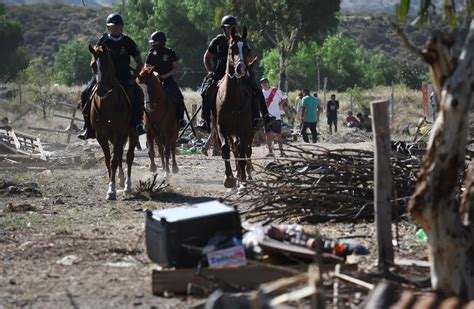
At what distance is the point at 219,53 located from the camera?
18.3 metres

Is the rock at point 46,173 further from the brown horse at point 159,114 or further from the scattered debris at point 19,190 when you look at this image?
A: the scattered debris at point 19,190

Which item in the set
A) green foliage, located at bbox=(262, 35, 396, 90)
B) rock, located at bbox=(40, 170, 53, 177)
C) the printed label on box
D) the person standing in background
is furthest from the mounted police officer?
green foliage, located at bbox=(262, 35, 396, 90)

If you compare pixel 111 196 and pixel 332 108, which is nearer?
pixel 111 196

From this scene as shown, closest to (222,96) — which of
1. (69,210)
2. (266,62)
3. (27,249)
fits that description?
(69,210)

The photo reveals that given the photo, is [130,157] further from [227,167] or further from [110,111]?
[227,167]

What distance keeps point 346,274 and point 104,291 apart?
77.9 inches

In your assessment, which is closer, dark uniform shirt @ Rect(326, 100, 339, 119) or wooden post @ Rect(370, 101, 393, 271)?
wooden post @ Rect(370, 101, 393, 271)

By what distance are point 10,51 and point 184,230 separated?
70.5 metres

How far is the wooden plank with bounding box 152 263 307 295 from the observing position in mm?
8969

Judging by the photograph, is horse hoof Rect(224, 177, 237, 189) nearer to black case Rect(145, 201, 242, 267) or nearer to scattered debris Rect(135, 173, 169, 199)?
scattered debris Rect(135, 173, 169, 199)

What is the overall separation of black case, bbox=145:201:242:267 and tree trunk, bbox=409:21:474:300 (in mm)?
1809

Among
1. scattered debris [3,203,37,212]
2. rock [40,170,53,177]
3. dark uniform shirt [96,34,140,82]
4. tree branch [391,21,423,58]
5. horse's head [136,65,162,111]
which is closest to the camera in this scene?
tree branch [391,21,423,58]

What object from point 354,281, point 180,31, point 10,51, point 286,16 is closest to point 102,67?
point 354,281

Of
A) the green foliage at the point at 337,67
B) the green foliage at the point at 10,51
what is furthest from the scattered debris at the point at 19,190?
the green foliage at the point at 337,67
